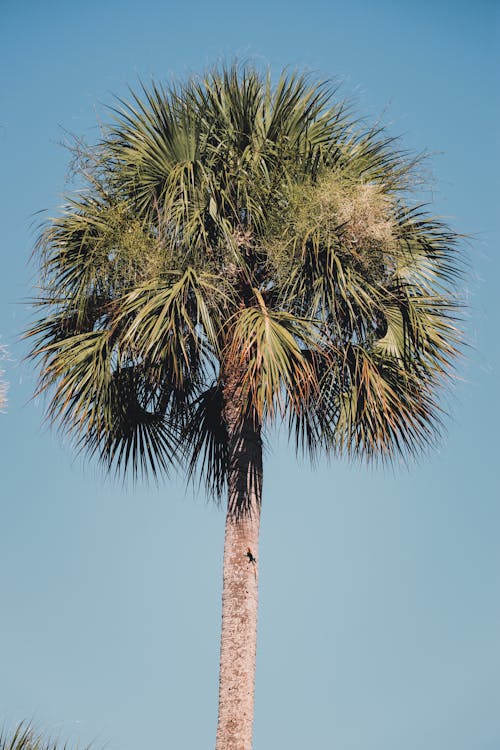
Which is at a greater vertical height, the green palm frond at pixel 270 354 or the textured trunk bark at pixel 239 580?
the green palm frond at pixel 270 354

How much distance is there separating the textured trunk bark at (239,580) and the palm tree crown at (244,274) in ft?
1.03

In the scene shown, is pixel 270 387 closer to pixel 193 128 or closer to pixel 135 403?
pixel 135 403

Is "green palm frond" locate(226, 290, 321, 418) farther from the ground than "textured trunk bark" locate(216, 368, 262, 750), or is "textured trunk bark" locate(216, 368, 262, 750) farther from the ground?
"green palm frond" locate(226, 290, 321, 418)

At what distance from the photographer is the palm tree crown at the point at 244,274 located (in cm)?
1046

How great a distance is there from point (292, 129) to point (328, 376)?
2539mm

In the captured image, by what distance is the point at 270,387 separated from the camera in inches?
385

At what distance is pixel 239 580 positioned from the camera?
32.8 ft

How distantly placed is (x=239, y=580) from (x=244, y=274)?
293cm

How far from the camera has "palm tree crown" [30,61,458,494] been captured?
412 inches

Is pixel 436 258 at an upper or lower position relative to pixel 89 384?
upper

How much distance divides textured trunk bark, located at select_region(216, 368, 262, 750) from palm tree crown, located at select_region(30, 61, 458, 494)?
0.31 m

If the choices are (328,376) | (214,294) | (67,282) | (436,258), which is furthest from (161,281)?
(436,258)

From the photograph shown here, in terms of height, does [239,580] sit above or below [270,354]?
below

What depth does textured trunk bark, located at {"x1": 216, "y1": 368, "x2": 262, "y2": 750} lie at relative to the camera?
374 inches
